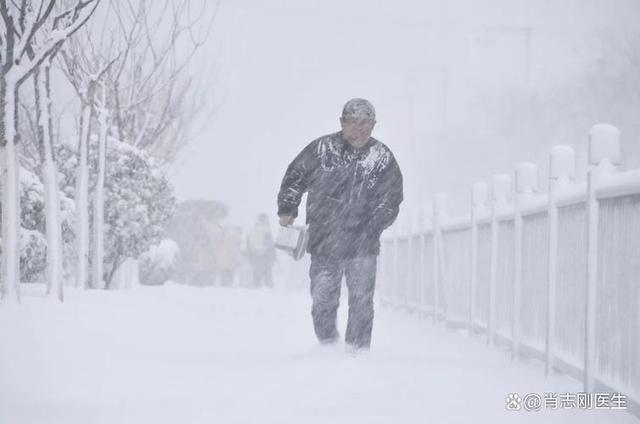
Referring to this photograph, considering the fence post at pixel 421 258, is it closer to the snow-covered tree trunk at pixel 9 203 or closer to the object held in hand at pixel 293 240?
the snow-covered tree trunk at pixel 9 203

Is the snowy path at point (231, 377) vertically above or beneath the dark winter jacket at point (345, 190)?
beneath

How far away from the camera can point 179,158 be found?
21484 millimetres

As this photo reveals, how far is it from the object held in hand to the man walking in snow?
0.08 meters

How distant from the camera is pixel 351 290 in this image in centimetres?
681

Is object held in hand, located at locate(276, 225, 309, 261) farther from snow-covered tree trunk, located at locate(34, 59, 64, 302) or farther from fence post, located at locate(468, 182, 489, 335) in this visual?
snow-covered tree trunk, located at locate(34, 59, 64, 302)

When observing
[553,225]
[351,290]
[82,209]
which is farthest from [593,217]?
[82,209]

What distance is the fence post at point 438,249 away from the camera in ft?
37.1

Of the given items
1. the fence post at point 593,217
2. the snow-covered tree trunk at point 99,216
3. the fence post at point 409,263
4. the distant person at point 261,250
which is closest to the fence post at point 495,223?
the fence post at point 593,217

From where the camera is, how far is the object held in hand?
261 inches

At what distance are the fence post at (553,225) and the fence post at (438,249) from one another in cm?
439

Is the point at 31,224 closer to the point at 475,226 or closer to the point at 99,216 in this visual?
the point at 99,216

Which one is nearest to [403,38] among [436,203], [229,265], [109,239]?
[229,265]

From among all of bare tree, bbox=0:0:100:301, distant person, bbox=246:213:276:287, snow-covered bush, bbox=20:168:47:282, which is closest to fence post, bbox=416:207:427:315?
snow-covered bush, bbox=20:168:47:282

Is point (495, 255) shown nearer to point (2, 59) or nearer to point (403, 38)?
point (2, 59)
